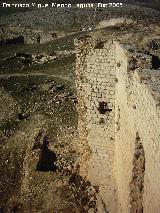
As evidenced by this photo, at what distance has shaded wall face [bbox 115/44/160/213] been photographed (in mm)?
5942

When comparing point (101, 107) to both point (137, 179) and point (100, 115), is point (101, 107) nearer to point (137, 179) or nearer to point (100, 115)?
point (100, 115)

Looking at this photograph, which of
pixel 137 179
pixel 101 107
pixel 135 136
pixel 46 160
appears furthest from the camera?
pixel 46 160

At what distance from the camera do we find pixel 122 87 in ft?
27.2

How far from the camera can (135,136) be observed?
7.27m

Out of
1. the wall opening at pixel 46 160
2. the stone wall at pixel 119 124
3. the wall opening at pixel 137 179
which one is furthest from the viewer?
the wall opening at pixel 46 160

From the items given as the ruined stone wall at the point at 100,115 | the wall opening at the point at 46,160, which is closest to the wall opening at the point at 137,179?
the ruined stone wall at the point at 100,115

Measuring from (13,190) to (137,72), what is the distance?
666 centimetres

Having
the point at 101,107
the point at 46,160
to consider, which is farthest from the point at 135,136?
the point at 46,160

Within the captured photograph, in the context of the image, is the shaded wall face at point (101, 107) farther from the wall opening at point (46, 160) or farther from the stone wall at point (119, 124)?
the wall opening at point (46, 160)

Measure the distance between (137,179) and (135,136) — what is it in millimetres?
1011

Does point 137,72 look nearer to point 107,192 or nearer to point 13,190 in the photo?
point 107,192

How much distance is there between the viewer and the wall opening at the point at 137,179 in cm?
726

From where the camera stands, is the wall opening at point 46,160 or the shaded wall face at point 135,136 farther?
the wall opening at point 46,160

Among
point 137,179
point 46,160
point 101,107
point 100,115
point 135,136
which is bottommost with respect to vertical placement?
point 46,160
